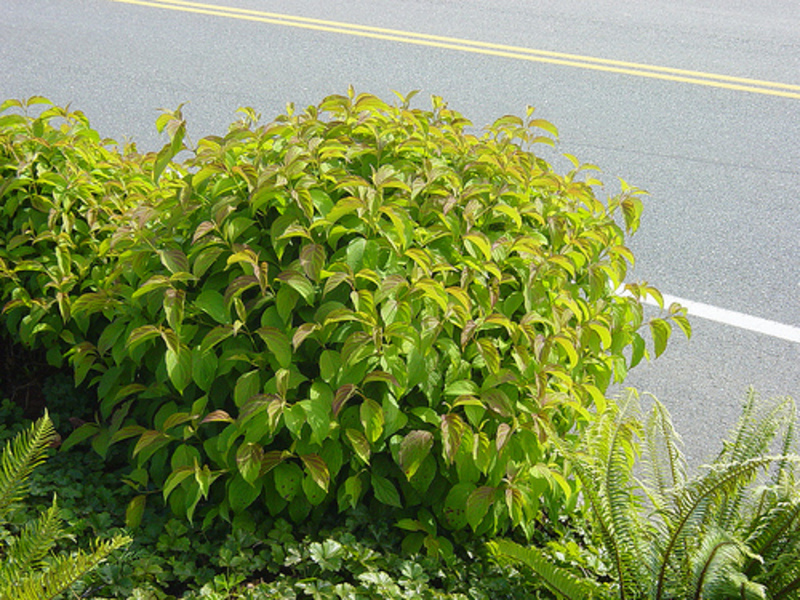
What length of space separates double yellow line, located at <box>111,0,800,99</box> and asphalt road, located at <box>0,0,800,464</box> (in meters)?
0.08

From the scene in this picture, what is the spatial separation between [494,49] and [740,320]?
473 centimetres

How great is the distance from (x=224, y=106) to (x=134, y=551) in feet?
16.0

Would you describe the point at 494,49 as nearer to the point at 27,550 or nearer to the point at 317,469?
the point at 317,469

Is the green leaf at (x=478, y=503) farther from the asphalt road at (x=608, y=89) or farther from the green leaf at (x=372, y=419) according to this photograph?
the asphalt road at (x=608, y=89)

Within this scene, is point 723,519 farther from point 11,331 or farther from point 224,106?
point 224,106

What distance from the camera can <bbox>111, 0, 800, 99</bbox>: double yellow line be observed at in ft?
24.0

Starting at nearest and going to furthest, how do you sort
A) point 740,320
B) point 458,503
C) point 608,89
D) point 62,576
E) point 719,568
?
point 62,576
point 719,568
point 458,503
point 740,320
point 608,89

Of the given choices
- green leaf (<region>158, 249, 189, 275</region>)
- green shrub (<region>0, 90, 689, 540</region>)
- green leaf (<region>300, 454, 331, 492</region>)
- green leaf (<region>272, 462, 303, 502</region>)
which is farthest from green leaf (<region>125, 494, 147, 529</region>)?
green leaf (<region>158, 249, 189, 275</region>)

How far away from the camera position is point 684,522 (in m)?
1.96

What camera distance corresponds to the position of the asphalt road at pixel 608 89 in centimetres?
427

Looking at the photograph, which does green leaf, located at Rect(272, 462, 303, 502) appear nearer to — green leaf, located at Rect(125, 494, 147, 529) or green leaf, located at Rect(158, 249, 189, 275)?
→ green leaf, located at Rect(125, 494, 147, 529)

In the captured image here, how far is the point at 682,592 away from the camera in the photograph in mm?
2021

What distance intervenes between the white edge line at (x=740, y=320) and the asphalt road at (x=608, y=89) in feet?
0.18

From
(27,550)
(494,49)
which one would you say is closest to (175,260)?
(27,550)
